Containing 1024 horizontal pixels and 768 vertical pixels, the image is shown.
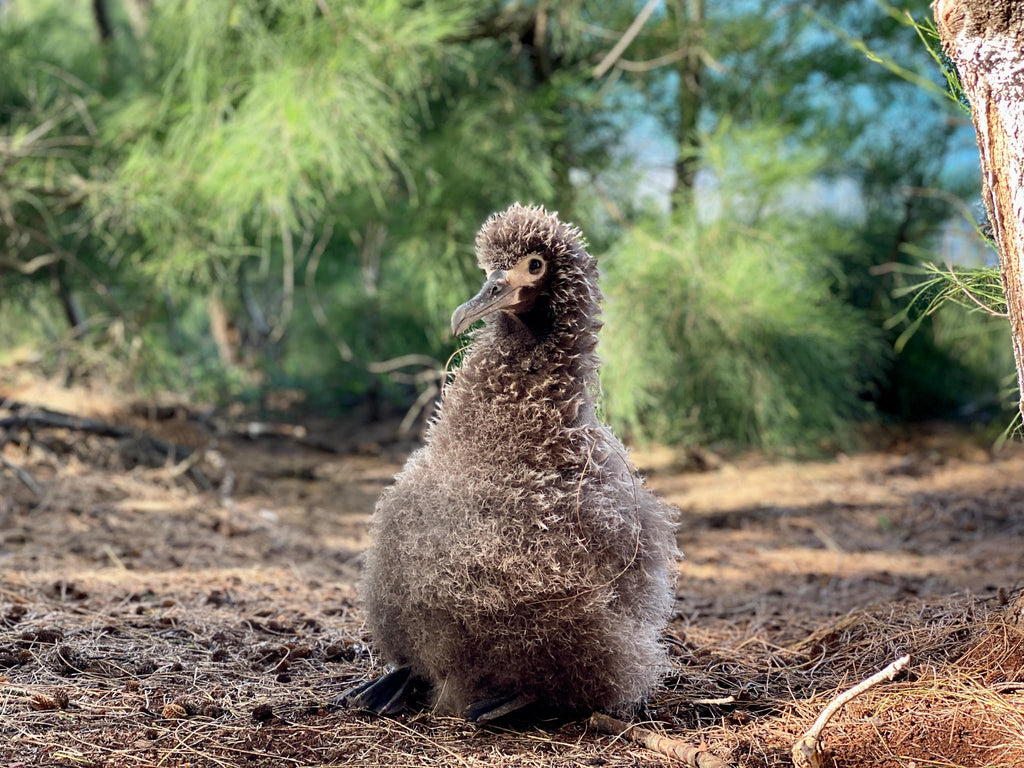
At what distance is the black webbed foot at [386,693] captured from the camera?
2.76 metres

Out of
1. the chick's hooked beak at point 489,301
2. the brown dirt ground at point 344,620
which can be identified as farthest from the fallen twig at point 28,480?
the chick's hooked beak at point 489,301

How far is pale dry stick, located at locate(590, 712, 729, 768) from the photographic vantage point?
96.0 inches

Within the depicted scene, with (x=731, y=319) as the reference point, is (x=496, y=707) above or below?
below

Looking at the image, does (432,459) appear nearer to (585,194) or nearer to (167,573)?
(167,573)

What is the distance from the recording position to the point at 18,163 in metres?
8.02


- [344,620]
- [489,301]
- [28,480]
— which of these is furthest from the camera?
[28,480]

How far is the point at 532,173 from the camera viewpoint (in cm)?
764

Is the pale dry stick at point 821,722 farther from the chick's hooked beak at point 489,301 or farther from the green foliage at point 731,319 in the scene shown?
the green foliage at point 731,319

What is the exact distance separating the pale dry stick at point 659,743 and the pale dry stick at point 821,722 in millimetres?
198

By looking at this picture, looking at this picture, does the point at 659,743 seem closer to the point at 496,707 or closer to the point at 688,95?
the point at 496,707

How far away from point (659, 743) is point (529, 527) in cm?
72

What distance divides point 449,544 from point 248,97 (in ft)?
17.8

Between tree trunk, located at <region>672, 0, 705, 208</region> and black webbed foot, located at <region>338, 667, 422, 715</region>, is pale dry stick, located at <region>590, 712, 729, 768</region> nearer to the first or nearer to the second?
black webbed foot, located at <region>338, 667, 422, 715</region>

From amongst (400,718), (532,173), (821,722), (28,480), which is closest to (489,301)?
(400,718)
